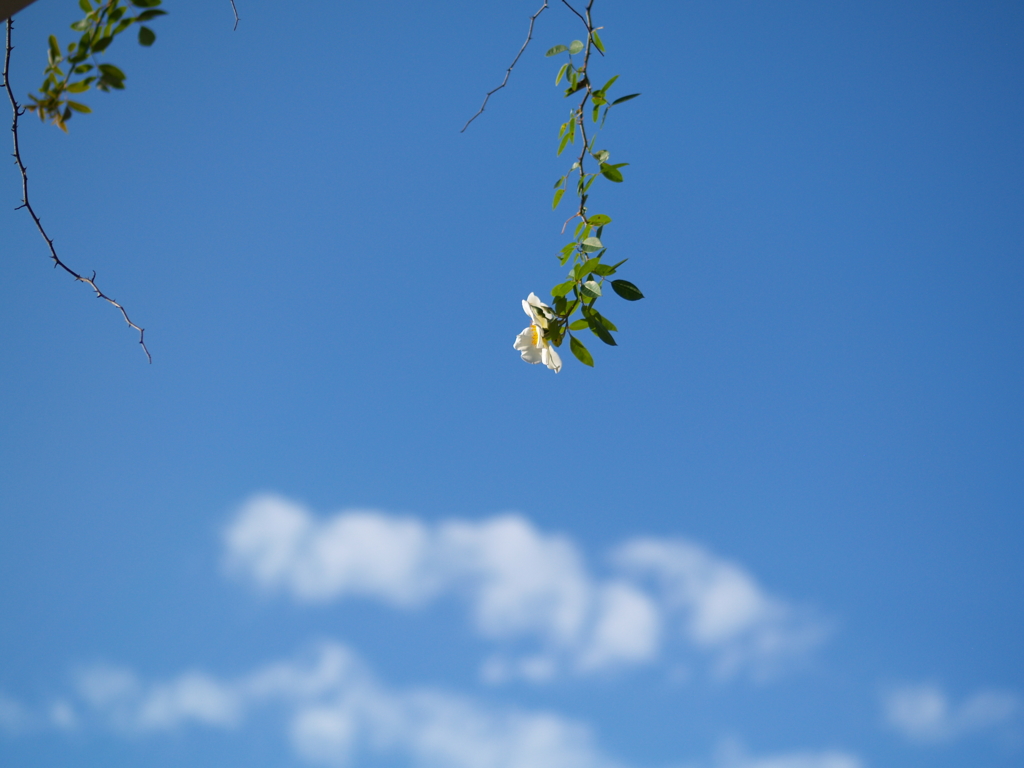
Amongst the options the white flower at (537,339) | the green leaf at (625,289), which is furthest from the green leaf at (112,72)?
the green leaf at (625,289)

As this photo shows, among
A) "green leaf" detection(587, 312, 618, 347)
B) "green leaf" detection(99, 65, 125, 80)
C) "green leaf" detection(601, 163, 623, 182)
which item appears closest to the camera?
"green leaf" detection(99, 65, 125, 80)

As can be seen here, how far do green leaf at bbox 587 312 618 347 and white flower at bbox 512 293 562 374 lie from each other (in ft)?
0.20

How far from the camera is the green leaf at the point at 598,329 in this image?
40.8 inches

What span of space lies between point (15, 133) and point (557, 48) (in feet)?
2.87

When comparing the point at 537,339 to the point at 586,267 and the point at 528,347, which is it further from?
the point at 586,267

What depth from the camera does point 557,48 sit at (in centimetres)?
128

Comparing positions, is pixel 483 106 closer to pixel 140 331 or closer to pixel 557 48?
pixel 557 48

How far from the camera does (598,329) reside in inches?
41.4

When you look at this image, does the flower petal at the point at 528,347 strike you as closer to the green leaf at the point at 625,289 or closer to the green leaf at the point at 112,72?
the green leaf at the point at 625,289

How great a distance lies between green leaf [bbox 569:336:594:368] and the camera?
3.47 feet

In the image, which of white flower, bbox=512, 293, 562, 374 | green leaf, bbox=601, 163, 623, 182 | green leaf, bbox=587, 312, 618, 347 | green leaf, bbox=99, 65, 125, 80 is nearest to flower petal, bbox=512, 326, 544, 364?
white flower, bbox=512, 293, 562, 374

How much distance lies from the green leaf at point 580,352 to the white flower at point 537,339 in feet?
0.14

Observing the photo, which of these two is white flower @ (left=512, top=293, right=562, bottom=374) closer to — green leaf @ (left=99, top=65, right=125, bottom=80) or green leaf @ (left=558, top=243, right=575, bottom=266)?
green leaf @ (left=558, top=243, right=575, bottom=266)

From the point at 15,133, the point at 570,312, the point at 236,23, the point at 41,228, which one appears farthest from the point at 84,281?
the point at 570,312
